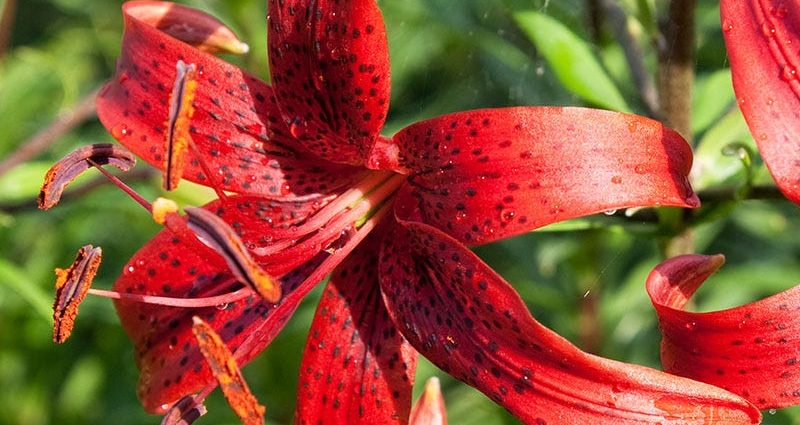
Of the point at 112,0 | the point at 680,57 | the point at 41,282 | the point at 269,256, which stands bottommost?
the point at 41,282

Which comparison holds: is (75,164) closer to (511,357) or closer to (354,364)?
(354,364)

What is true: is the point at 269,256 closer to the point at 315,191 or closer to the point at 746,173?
the point at 315,191

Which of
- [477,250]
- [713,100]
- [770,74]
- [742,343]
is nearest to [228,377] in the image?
[742,343]

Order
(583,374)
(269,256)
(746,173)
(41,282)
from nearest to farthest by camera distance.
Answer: (583,374)
(269,256)
(746,173)
(41,282)

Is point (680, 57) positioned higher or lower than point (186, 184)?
higher

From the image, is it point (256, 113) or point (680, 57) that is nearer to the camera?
point (256, 113)

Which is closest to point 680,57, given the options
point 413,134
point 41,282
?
point 413,134

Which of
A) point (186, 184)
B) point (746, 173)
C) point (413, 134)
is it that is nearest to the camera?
point (413, 134)
